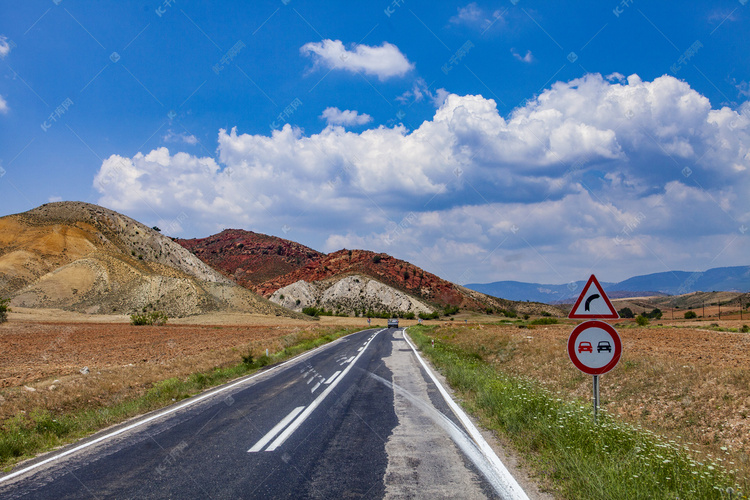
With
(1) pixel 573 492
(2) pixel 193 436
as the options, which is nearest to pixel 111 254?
(2) pixel 193 436

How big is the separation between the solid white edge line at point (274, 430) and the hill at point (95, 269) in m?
75.1

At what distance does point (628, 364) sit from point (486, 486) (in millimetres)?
10197

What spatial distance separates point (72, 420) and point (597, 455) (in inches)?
393

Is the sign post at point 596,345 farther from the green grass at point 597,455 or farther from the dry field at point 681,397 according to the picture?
the dry field at point 681,397

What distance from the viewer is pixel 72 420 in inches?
362

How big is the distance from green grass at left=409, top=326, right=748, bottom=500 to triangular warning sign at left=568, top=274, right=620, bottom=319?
1.59m

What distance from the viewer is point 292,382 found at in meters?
13.4

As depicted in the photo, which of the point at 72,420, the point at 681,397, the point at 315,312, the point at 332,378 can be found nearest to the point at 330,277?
the point at 315,312

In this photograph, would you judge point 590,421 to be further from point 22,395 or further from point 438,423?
point 22,395

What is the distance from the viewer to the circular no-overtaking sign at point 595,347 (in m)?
6.31

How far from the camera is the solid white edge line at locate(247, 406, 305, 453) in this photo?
6559 millimetres

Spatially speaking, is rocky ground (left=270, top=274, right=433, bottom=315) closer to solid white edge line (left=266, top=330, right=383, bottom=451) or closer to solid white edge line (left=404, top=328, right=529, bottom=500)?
solid white edge line (left=266, top=330, right=383, bottom=451)

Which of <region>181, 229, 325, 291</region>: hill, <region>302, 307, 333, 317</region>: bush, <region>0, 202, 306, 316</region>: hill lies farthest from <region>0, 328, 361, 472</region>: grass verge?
<region>181, 229, 325, 291</region>: hill

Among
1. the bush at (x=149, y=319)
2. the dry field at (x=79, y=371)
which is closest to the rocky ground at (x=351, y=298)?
the bush at (x=149, y=319)
